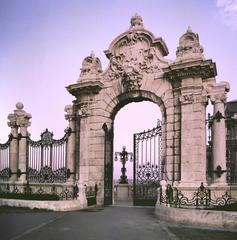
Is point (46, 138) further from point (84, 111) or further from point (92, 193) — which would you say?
point (92, 193)

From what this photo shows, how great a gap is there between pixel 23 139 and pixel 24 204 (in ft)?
20.1

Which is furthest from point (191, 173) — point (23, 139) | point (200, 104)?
point (23, 139)

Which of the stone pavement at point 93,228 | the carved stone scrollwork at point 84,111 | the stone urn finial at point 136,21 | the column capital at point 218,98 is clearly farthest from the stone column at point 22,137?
the column capital at point 218,98

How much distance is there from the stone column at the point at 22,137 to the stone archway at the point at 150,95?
401 centimetres

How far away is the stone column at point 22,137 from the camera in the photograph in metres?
21.5

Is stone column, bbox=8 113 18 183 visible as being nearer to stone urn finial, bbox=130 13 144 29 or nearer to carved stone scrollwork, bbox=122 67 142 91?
carved stone scrollwork, bbox=122 67 142 91

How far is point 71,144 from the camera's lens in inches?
765

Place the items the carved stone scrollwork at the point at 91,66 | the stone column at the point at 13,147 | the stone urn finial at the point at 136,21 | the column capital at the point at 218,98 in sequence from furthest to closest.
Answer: the stone column at the point at 13,147
the carved stone scrollwork at the point at 91,66
the stone urn finial at the point at 136,21
the column capital at the point at 218,98

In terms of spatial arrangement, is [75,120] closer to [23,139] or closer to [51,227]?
[23,139]

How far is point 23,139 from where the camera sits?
21.7 metres

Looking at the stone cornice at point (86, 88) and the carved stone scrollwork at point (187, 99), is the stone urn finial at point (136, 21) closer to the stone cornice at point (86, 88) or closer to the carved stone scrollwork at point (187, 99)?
the stone cornice at point (86, 88)

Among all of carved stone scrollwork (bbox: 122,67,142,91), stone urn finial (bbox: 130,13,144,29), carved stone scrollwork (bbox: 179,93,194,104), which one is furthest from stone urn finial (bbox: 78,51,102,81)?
carved stone scrollwork (bbox: 179,93,194,104)

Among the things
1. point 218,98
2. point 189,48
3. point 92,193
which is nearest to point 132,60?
point 189,48

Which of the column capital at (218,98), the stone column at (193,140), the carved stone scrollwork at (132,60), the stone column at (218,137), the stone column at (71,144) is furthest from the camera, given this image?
the stone column at (71,144)
